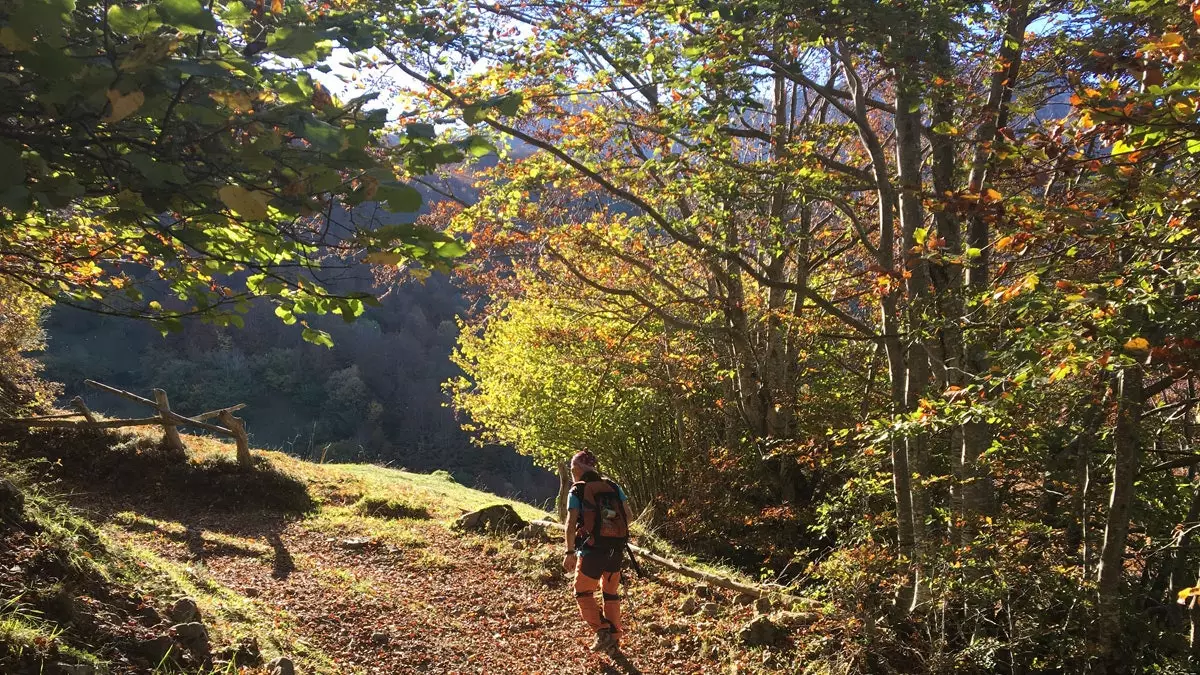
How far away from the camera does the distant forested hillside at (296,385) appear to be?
35.8 metres

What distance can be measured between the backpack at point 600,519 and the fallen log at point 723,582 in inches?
44.1

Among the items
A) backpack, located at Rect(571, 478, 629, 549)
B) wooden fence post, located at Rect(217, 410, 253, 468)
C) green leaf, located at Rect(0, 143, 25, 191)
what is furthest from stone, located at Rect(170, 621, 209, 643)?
wooden fence post, located at Rect(217, 410, 253, 468)

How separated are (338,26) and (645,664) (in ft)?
16.4

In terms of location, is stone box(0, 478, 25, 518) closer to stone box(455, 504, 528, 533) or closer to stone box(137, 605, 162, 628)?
stone box(137, 605, 162, 628)

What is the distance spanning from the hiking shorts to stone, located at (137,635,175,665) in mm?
2739

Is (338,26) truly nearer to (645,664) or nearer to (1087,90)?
(1087,90)

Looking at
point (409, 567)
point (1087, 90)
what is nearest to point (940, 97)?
point (1087, 90)

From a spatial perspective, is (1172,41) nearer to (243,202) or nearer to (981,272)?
(243,202)

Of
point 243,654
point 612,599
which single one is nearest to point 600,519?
point 612,599

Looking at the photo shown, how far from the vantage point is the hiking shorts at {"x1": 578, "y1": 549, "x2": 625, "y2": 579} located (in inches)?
216

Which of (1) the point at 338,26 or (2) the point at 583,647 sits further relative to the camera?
(2) the point at 583,647

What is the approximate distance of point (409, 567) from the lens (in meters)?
7.64

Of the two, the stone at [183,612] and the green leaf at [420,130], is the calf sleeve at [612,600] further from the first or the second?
the green leaf at [420,130]

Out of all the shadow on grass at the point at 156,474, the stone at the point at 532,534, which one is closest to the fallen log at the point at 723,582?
the stone at the point at 532,534
